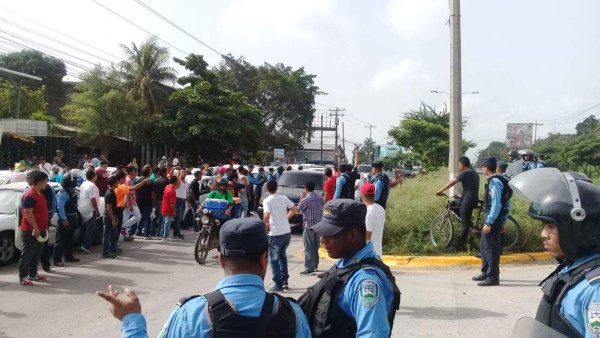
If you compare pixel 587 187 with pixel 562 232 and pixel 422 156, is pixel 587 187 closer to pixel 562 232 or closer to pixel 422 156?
pixel 562 232

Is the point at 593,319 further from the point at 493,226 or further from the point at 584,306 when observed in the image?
the point at 493,226

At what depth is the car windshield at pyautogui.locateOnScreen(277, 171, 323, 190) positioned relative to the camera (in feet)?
50.5

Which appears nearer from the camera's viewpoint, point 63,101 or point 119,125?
point 119,125

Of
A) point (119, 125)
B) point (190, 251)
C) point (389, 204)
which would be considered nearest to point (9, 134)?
point (119, 125)

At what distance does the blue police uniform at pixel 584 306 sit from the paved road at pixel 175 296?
381 cm

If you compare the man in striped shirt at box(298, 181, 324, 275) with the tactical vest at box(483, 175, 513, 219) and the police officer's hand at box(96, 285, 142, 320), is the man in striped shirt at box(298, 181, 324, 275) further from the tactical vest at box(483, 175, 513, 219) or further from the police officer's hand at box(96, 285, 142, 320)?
the police officer's hand at box(96, 285, 142, 320)

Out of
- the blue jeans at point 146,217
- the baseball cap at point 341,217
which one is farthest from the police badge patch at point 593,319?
the blue jeans at point 146,217

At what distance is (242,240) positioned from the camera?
220 centimetres

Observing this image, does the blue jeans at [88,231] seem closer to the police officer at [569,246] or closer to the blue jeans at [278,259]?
the blue jeans at [278,259]

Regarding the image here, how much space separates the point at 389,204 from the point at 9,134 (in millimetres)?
17317

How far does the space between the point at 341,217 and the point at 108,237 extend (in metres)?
8.26

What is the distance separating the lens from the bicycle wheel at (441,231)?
983 centimetres

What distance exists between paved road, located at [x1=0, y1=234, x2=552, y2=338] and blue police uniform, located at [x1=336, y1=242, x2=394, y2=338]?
341 centimetres

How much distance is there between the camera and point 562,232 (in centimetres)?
226
